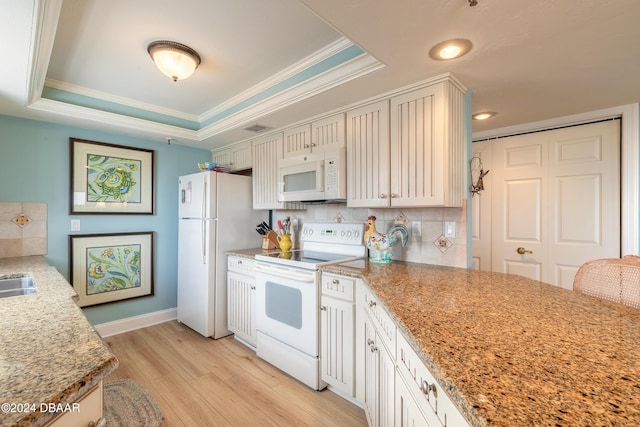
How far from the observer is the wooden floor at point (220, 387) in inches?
72.3

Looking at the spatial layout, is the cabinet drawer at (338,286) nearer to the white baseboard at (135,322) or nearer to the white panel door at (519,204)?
the white panel door at (519,204)

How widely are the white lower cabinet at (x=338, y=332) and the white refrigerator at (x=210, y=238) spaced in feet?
4.74

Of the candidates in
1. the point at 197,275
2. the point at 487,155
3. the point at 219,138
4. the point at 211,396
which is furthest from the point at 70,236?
the point at 487,155

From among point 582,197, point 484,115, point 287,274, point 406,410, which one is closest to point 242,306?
point 287,274

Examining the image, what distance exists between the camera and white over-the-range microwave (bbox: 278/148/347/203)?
233cm

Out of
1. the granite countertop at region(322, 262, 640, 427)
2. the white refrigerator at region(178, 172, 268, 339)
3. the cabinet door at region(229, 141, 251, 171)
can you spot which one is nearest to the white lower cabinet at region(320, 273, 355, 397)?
the granite countertop at region(322, 262, 640, 427)

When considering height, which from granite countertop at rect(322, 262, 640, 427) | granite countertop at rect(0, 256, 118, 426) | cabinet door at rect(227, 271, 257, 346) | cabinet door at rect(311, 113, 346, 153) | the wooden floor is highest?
cabinet door at rect(311, 113, 346, 153)

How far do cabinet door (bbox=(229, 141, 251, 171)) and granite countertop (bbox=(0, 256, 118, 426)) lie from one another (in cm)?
228

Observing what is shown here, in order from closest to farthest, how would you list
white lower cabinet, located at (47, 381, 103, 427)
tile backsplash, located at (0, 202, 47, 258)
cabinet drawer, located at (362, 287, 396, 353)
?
1. white lower cabinet, located at (47, 381, 103, 427)
2. cabinet drawer, located at (362, 287, 396, 353)
3. tile backsplash, located at (0, 202, 47, 258)

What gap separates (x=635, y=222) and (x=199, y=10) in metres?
3.37

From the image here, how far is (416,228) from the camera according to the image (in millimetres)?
2260

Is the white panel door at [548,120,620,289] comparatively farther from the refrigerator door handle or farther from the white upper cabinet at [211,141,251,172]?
the refrigerator door handle

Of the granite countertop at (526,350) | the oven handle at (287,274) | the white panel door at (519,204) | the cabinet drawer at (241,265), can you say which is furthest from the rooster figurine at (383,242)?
the white panel door at (519,204)

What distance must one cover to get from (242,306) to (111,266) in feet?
5.08
